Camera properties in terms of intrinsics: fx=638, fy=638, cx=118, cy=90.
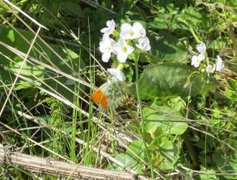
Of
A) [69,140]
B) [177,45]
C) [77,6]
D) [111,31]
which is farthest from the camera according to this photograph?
[77,6]

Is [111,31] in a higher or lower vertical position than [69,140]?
higher

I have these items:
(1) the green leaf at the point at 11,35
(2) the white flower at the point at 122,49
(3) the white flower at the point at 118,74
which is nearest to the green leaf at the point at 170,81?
(3) the white flower at the point at 118,74

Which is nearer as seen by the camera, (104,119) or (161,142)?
(161,142)

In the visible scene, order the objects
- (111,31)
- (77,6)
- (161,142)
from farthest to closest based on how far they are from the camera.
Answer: (77,6)
(161,142)
(111,31)

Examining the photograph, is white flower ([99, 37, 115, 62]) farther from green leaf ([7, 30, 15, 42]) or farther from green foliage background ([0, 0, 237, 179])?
green leaf ([7, 30, 15, 42])

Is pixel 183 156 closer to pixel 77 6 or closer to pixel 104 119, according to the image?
pixel 104 119

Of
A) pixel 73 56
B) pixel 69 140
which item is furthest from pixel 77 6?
pixel 69 140

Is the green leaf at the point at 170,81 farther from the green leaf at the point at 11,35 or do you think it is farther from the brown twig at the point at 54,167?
the green leaf at the point at 11,35

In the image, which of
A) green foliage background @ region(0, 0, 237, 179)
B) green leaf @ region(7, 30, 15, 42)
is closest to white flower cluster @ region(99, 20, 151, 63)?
green foliage background @ region(0, 0, 237, 179)
